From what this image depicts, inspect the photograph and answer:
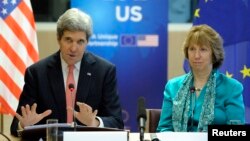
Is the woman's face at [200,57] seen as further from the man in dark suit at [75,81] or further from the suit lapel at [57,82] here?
the suit lapel at [57,82]

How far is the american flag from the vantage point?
17.3ft

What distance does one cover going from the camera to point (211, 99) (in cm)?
373

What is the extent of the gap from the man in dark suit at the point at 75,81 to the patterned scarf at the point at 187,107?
43 centimetres

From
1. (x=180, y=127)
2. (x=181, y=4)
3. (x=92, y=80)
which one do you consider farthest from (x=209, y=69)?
(x=181, y=4)

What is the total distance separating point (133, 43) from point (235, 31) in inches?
46.5

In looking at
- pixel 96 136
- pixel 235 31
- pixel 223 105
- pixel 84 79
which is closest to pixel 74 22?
A: pixel 84 79

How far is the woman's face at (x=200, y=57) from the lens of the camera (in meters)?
3.73

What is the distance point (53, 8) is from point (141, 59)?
1.45 meters

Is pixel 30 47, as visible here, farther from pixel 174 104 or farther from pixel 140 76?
pixel 174 104

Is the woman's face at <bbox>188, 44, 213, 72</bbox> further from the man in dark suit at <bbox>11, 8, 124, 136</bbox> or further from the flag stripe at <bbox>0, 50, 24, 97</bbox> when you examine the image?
the flag stripe at <bbox>0, 50, 24, 97</bbox>

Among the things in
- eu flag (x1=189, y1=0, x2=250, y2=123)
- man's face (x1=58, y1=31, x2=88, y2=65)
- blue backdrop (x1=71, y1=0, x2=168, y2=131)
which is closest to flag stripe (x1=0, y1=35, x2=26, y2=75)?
blue backdrop (x1=71, y1=0, x2=168, y2=131)

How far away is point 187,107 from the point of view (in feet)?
12.4

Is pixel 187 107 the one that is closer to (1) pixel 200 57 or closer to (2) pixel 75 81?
(1) pixel 200 57

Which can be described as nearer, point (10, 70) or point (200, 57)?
point (200, 57)
